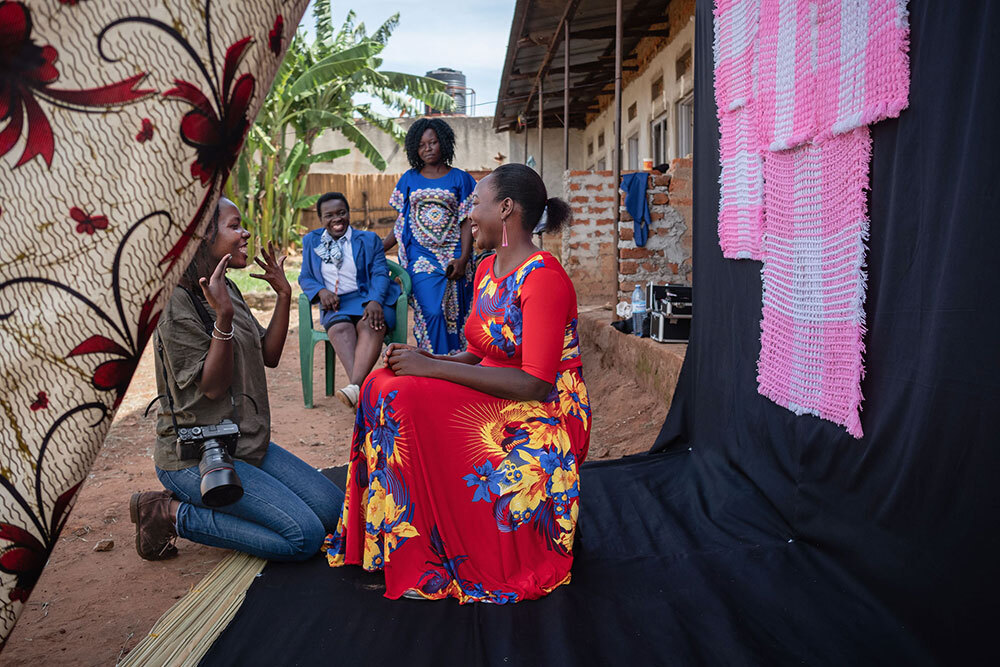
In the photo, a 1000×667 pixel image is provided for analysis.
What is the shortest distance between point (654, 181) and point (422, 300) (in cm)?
260

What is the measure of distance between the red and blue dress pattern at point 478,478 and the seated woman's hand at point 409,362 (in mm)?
32

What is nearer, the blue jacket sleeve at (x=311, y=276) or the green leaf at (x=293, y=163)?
the blue jacket sleeve at (x=311, y=276)

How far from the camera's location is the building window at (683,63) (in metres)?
8.38

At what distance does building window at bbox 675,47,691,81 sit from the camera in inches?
330

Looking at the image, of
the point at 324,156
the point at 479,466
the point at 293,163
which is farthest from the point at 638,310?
the point at 324,156

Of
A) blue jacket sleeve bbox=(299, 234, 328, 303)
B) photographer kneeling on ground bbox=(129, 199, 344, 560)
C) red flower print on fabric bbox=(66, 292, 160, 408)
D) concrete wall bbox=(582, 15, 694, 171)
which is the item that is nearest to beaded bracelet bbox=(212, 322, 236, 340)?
photographer kneeling on ground bbox=(129, 199, 344, 560)

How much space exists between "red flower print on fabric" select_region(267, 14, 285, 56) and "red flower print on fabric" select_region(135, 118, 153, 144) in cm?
18

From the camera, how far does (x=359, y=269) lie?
5441mm

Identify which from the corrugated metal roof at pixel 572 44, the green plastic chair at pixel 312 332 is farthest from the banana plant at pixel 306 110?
the green plastic chair at pixel 312 332

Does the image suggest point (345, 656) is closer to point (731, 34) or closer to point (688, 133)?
point (731, 34)

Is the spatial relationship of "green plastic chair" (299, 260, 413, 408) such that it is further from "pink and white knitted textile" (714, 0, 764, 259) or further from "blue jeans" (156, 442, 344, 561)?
"blue jeans" (156, 442, 344, 561)

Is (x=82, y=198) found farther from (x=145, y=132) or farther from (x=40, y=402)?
(x=40, y=402)

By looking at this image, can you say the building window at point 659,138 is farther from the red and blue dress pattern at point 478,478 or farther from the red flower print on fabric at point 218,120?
the red flower print on fabric at point 218,120

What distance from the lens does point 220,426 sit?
8.51ft
